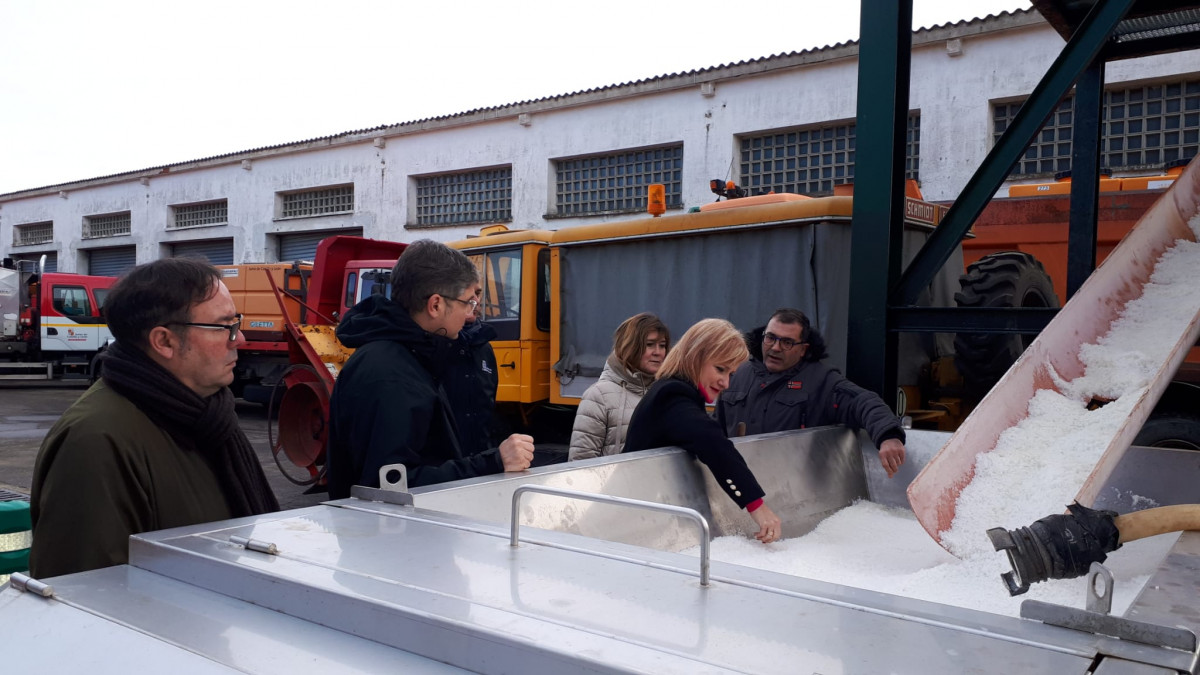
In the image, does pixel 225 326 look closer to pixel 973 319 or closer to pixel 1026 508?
pixel 1026 508

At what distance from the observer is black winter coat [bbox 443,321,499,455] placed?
2.78 metres

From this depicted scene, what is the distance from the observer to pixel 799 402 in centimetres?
419

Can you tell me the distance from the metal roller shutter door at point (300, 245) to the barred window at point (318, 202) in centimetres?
49

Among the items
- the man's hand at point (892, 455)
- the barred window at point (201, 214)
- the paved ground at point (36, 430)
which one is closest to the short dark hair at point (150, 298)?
the man's hand at point (892, 455)

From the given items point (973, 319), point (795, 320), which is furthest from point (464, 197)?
point (973, 319)

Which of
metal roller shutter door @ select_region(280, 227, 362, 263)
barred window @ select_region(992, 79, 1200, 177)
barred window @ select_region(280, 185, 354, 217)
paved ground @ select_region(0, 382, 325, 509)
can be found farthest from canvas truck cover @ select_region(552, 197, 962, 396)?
metal roller shutter door @ select_region(280, 227, 362, 263)

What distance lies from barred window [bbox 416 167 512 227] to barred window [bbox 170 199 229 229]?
6.49 m

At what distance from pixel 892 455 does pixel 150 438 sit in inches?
112

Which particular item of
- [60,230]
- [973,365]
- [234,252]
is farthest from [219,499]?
[60,230]

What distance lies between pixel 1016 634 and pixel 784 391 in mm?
3274

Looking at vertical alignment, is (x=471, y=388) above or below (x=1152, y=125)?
below

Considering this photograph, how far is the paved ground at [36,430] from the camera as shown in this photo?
26.6ft

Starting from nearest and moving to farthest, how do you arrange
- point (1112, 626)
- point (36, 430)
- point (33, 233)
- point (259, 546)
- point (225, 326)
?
point (1112, 626)
point (259, 546)
point (225, 326)
point (36, 430)
point (33, 233)

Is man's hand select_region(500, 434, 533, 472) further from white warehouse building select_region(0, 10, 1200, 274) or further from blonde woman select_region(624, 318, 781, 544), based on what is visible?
white warehouse building select_region(0, 10, 1200, 274)
